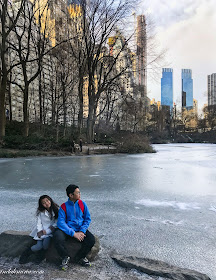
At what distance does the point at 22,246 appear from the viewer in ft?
11.0

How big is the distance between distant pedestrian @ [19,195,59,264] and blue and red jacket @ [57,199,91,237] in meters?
0.14

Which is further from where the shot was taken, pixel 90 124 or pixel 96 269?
pixel 90 124

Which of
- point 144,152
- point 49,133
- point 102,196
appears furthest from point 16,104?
point 102,196

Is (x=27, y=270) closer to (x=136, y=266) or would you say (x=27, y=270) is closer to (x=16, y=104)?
(x=136, y=266)

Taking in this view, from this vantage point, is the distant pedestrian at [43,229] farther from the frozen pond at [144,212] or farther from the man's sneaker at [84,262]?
the frozen pond at [144,212]

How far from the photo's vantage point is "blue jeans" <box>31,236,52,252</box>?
3236 mm

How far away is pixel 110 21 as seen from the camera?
26.2 metres

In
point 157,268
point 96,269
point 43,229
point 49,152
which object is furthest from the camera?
point 49,152

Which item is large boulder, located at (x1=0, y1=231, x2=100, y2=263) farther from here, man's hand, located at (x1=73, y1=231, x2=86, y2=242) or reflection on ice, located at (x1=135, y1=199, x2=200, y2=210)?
reflection on ice, located at (x1=135, y1=199, x2=200, y2=210)

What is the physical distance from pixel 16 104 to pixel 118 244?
48448mm

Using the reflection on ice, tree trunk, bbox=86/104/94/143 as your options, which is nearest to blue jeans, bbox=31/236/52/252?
the reflection on ice

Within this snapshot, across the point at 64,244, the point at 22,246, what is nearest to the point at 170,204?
the point at 64,244

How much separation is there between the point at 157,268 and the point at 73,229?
113 cm

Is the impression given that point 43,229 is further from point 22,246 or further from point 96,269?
point 96,269
